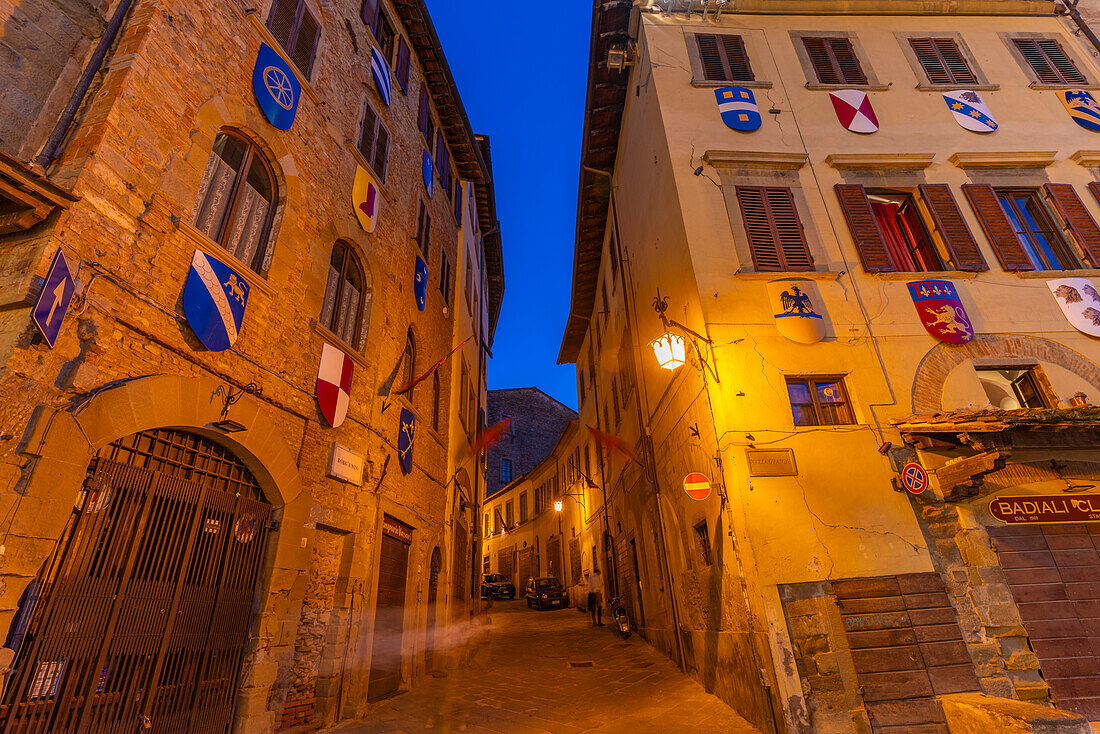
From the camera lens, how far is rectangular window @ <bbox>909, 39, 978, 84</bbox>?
32.9 ft

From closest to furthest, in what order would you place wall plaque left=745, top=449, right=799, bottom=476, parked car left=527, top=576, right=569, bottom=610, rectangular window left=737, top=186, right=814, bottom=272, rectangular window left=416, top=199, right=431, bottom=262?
1. wall plaque left=745, top=449, right=799, bottom=476
2. rectangular window left=737, top=186, right=814, bottom=272
3. rectangular window left=416, top=199, right=431, bottom=262
4. parked car left=527, top=576, right=569, bottom=610

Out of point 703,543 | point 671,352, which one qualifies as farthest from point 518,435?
point 671,352

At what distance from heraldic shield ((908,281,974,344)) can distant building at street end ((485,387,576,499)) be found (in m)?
29.2

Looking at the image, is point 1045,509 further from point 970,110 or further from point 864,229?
point 970,110

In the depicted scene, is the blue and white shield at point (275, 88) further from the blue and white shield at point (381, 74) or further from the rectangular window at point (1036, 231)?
the rectangular window at point (1036, 231)

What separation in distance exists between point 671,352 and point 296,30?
7211 mm

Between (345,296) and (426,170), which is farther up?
(426,170)

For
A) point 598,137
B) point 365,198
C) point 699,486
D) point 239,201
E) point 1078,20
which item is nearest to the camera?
point 239,201

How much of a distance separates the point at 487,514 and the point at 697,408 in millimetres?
30484

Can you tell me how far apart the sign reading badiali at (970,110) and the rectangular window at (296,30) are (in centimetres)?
1114

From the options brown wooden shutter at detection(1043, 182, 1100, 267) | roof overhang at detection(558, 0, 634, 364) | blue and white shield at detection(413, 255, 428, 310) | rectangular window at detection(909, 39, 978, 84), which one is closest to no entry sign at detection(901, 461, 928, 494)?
brown wooden shutter at detection(1043, 182, 1100, 267)

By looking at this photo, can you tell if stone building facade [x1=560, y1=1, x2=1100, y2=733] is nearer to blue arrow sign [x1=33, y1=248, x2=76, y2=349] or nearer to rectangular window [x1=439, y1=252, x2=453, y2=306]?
rectangular window [x1=439, y1=252, x2=453, y2=306]

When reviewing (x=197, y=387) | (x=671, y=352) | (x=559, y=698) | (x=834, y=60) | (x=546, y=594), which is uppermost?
(x=834, y=60)

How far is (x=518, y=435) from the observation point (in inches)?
1447
